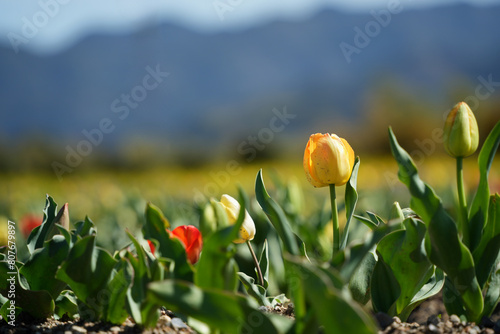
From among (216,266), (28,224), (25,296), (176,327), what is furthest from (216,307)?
(28,224)

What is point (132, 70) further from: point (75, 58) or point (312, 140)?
point (312, 140)

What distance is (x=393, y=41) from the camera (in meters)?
168

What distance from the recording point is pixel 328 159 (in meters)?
1.25

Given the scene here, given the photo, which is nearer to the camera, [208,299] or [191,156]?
[208,299]

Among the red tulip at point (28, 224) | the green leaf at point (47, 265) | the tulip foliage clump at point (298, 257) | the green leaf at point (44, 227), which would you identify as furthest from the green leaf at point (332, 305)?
the red tulip at point (28, 224)

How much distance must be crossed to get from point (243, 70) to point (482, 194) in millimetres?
199061

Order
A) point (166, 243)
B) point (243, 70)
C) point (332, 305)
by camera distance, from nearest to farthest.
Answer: point (332, 305) < point (166, 243) < point (243, 70)

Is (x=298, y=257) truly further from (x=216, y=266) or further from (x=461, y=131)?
(x=461, y=131)

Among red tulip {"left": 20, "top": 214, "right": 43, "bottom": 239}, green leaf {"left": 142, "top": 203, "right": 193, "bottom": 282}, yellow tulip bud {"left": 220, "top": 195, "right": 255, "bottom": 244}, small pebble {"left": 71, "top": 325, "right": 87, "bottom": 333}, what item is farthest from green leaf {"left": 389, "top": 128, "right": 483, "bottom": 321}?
red tulip {"left": 20, "top": 214, "right": 43, "bottom": 239}

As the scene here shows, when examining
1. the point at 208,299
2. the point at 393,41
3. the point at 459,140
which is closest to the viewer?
the point at 208,299

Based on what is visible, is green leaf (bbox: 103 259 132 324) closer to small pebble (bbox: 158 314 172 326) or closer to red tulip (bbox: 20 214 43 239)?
small pebble (bbox: 158 314 172 326)

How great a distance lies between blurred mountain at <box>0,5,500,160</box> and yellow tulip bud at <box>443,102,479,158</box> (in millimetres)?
127678

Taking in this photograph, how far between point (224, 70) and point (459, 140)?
196001mm

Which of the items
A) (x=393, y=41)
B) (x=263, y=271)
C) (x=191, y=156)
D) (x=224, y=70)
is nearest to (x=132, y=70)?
(x=224, y=70)
